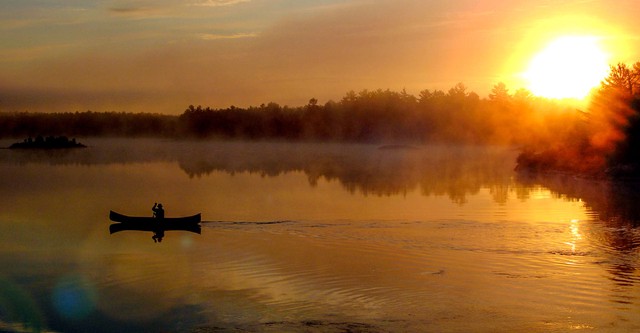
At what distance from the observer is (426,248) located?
26.8m

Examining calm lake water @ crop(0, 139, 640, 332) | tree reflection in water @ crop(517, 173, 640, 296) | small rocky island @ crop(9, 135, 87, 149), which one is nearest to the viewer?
calm lake water @ crop(0, 139, 640, 332)

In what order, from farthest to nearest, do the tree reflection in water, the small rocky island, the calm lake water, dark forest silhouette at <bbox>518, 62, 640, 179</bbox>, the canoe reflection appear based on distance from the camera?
the small rocky island < dark forest silhouette at <bbox>518, 62, 640, 179</bbox> < the canoe reflection < the tree reflection in water < the calm lake water

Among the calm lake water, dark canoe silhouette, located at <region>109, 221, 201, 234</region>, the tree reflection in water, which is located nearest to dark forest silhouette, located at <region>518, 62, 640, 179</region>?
the tree reflection in water

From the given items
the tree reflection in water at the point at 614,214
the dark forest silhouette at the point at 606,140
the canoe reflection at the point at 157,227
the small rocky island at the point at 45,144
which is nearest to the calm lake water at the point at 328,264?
the tree reflection in water at the point at 614,214

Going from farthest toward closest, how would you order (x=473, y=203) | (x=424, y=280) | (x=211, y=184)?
1. (x=211, y=184)
2. (x=473, y=203)
3. (x=424, y=280)

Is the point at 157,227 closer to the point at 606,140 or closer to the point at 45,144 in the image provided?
the point at 606,140

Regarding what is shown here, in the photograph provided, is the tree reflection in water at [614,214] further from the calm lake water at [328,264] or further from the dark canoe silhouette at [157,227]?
the dark canoe silhouette at [157,227]

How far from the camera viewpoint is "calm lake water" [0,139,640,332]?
1761cm

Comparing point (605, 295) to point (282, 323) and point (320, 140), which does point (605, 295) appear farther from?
point (320, 140)

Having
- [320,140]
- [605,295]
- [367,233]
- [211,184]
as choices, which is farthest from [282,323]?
[320,140]

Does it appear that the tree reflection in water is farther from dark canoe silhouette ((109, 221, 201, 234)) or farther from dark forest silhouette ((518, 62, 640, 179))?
dark canoe silhouette ((109, 221, 201, 234))

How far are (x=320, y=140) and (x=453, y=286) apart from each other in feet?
457

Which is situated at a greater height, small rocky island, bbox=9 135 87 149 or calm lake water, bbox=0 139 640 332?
small rocky island, bbox=9 135 87 149

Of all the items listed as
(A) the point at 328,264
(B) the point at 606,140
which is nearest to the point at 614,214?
(A) the point at 328,264
